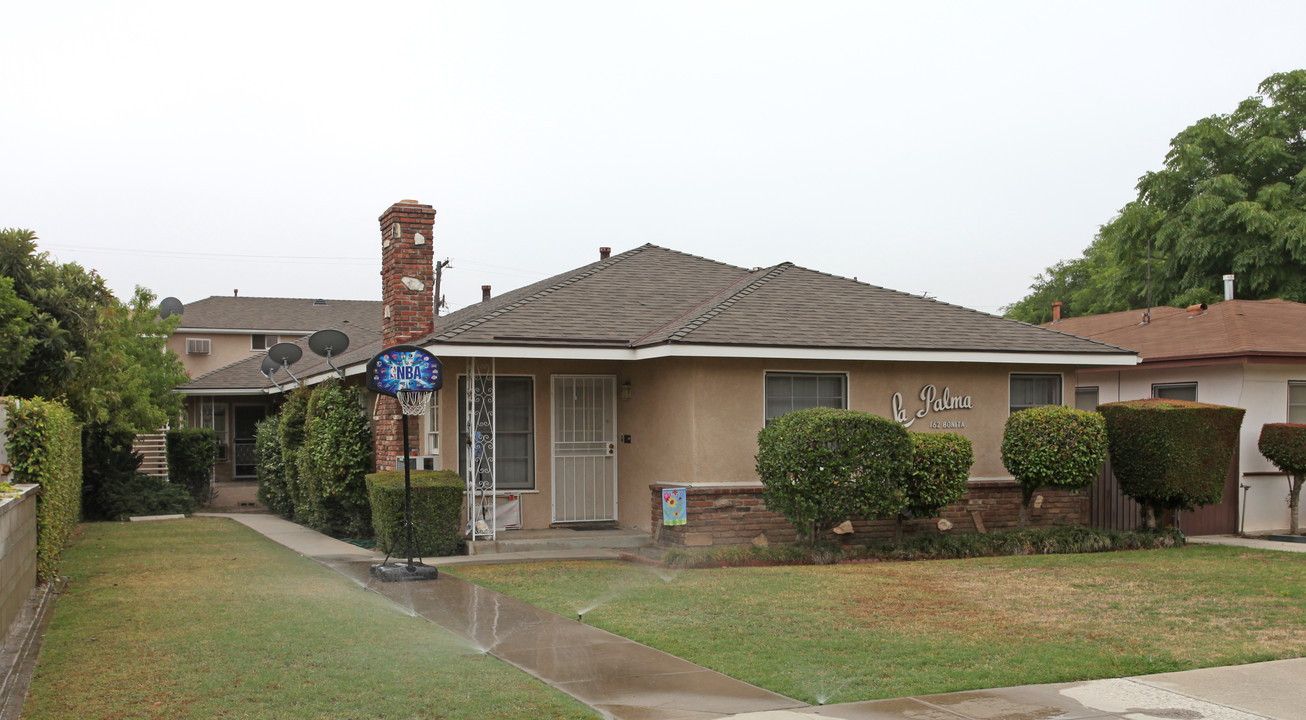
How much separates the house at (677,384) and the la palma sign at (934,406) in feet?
0.07

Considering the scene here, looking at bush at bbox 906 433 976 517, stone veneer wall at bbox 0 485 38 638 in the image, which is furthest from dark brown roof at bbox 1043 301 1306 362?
stone veneer wall at bbox 0 485 38 638

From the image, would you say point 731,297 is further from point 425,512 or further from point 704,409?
point 425,512

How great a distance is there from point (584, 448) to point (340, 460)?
380cm

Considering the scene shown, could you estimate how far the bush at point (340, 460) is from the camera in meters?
15.9

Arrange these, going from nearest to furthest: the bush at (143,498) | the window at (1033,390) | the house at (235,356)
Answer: the window at (1033,390) → the bush at (143,498) → the house at (235,356)

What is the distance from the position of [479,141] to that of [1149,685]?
15.3 meters

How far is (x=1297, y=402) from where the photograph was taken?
16359mm

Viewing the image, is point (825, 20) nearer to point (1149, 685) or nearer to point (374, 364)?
point (374, 364)

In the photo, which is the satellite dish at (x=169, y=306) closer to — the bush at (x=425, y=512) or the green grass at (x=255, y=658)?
the bush at (x=425, y=512)

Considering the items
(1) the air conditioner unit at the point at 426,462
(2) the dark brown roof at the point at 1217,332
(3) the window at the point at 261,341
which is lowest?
(1) the air conditioner unit at the point at 426,462

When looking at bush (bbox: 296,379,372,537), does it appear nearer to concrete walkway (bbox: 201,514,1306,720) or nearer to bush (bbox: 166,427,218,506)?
concrete walkway (bbox: 201,514,1306,720)

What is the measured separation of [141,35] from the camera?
1315cm

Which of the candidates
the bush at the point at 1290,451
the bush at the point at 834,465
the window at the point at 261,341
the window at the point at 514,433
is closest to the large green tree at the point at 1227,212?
the bush at the point at 1290,451

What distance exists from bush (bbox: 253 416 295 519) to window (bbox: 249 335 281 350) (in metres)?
14.9
